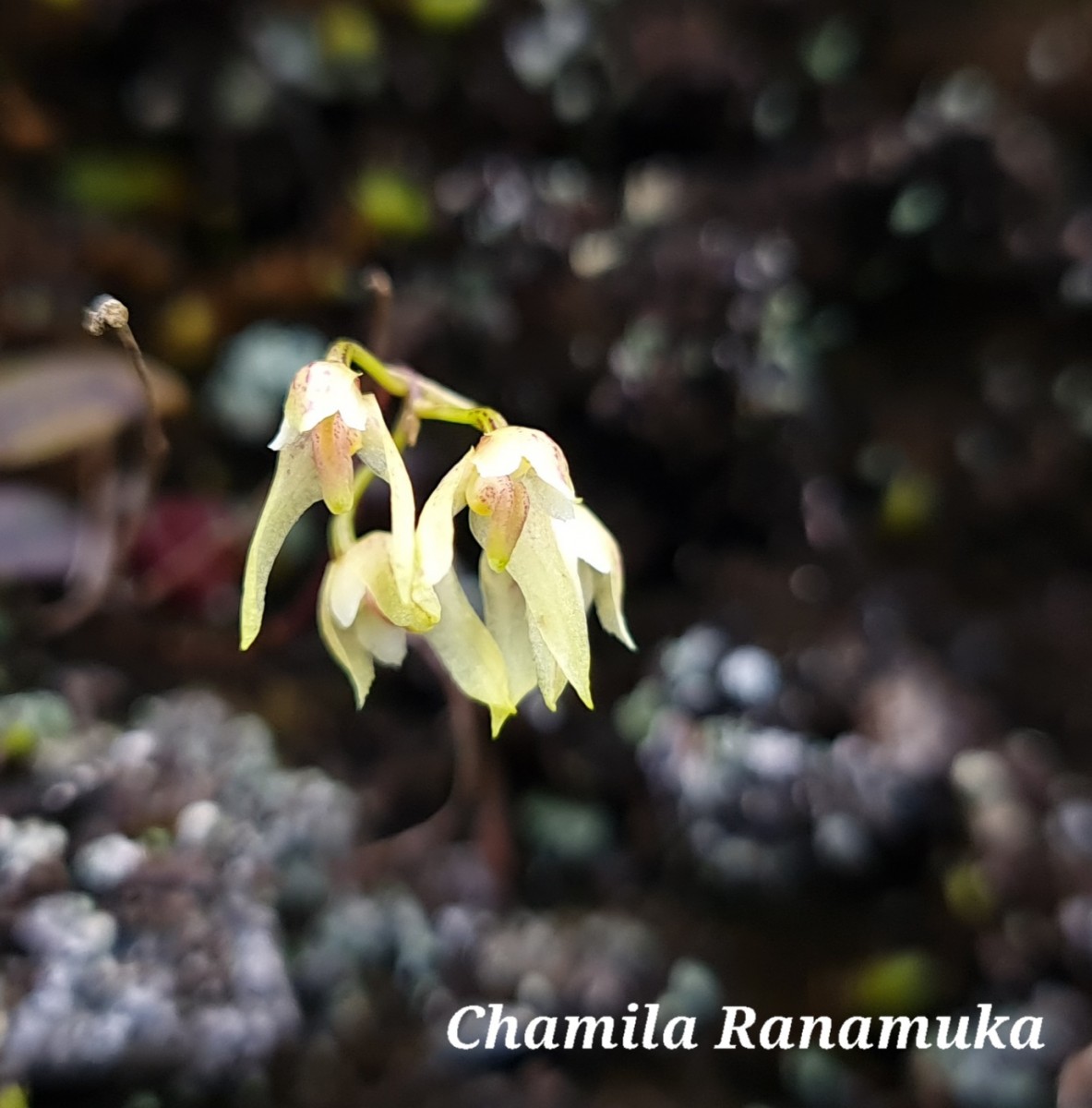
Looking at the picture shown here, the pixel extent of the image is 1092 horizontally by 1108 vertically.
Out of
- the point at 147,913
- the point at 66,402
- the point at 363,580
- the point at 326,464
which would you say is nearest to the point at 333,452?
the point at 326,464

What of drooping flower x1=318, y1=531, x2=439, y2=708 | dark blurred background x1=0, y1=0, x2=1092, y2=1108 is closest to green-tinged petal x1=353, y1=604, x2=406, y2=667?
drooping flower x1=318, y1=531, x2=439, y2=708

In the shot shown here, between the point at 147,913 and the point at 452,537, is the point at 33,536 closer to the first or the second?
the point at 147,913

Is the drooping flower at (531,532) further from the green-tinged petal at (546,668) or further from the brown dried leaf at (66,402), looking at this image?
the brown dried leaf at (66,402)

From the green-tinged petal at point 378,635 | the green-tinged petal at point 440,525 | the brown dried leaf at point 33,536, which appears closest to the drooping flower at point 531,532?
the green-tinged petal at point 440,525

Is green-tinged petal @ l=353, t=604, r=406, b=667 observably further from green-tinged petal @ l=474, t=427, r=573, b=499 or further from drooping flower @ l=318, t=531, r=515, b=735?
green-tinged petal @ l=474, t=427, r=573, b=499

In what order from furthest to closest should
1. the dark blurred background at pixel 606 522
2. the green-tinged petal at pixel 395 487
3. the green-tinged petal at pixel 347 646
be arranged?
1. the dark blurred background at pixel 606 522
2. the green-tinged petal at pixel 347 646
3. the green-tinged petal at pixel 395 487

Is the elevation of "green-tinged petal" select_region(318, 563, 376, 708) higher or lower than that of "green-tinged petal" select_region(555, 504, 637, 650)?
lower
